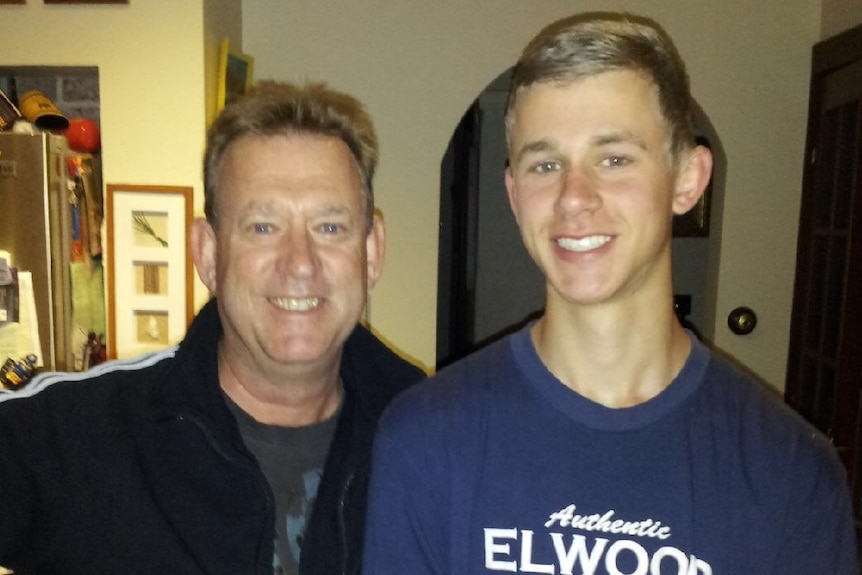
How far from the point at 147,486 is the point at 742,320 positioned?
7.67 feet

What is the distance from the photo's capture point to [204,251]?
1.38m

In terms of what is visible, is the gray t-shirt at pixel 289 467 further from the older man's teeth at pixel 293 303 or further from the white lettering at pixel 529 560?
the white lettering at pixel 529 560

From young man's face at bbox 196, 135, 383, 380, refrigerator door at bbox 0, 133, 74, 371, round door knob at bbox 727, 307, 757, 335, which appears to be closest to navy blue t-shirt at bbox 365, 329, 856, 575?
young man's face at bbox 196, 135, 383, 380

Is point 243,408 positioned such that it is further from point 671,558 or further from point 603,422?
point 671,558

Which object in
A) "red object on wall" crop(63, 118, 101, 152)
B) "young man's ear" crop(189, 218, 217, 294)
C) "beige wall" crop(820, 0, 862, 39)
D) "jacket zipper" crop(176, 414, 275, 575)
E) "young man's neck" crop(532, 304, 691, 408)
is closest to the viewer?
"young man's neck" crop(532, 304, 691, 408)

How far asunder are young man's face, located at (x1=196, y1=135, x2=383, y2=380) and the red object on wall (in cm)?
107

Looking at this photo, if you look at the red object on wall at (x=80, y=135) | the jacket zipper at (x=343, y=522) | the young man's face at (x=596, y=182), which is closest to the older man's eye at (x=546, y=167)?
the young man's face at (x=596, y=182)

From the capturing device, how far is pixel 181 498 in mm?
1162

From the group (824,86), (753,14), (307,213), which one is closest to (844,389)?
(824,86)

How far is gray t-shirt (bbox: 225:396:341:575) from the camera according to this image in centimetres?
118

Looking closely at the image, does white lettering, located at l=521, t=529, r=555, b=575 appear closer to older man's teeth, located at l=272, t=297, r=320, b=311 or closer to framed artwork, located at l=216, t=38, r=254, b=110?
older man's teeth, located at l=272, t=297, r=320, b=311

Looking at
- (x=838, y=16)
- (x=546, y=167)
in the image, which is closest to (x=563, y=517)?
(x=546, y=167)

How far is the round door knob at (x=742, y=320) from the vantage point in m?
2.84

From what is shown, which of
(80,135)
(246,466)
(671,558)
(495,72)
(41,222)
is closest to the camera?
(671,558)
